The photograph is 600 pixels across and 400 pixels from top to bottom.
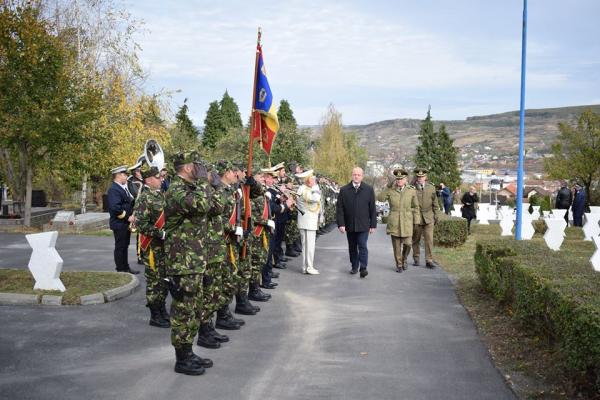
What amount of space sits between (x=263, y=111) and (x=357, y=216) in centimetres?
372

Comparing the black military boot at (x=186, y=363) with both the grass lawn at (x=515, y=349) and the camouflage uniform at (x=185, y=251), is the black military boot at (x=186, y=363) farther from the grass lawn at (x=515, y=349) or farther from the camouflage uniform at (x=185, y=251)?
the grass lawn at (x=515, y=349)

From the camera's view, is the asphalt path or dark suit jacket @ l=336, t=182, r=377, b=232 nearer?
the asphalt path

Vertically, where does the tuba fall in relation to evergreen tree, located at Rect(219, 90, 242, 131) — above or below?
below

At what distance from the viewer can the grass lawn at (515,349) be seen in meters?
5.86

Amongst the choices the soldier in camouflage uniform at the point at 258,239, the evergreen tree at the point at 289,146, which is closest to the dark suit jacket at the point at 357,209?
the soldier in camouflage uniform at the point at 258,239

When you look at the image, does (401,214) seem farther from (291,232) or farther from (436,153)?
(436,153)

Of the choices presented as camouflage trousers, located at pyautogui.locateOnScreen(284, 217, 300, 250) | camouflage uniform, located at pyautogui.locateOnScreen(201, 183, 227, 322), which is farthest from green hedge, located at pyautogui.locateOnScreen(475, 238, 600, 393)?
camouflage trousers, located at pyautogui.locateOnScreen(284, 217, 300, 250)

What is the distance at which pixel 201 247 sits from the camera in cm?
616

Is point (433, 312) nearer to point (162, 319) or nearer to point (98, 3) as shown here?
point (162, 319)

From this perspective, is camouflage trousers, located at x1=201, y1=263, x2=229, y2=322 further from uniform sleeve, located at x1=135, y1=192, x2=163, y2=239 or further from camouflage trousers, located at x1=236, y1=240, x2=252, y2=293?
uniform sleeve, located at x1=135, y1=192, x2=163, y2=239

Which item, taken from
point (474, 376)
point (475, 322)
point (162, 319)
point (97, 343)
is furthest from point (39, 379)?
point (475, 322)

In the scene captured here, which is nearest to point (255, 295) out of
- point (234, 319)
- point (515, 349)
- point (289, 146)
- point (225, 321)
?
point (234, 319)

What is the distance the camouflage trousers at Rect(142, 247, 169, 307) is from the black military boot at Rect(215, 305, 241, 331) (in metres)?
0.73

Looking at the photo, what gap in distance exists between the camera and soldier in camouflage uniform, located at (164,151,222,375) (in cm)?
605
